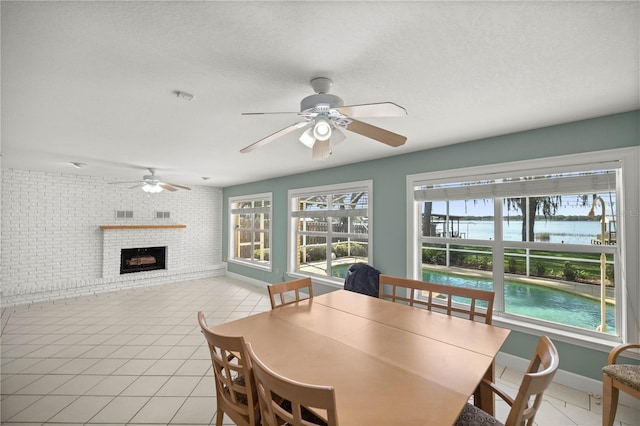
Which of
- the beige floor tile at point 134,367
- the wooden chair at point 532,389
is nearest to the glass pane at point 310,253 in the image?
the beige floor tile at point 134,367

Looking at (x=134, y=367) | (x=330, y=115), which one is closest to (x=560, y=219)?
(x=330, y=115)

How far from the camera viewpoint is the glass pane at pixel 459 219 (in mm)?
3088

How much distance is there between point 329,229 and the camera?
189 inches

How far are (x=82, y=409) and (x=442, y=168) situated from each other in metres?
4.11

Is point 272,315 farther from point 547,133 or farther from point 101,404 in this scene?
point 547,133

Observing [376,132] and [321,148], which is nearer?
[376,132]

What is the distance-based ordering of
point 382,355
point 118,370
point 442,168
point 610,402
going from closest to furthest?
point 382,355 → point 610,402 → point 118,370 → point 442,168

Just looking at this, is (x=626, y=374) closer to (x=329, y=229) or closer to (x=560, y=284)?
(x=560, y=284)

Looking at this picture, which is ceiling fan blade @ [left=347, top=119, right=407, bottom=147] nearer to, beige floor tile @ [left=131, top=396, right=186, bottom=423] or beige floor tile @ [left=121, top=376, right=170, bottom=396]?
beige floor tile @ [left=131, top=396, right=186, bottom=423]

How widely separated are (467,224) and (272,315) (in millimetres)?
2566

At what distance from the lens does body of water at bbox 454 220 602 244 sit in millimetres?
2562

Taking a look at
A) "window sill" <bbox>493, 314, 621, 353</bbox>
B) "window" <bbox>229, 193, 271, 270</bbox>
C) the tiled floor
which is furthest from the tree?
"window" <bbox>229, 193, 271, 270</bbox>

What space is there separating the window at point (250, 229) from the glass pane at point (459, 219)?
3476 mm

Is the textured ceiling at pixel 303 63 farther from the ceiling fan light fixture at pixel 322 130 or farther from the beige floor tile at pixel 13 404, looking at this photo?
the beige floor tile at pixel 13 404
